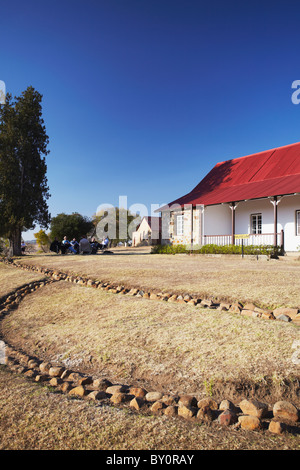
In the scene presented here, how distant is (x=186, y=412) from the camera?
8.23 feet

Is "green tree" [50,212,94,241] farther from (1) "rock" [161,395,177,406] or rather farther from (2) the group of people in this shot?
Result: (1) "rock" [161,395,177,406]

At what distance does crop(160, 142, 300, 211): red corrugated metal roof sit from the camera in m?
19.6

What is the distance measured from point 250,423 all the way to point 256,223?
2023cm

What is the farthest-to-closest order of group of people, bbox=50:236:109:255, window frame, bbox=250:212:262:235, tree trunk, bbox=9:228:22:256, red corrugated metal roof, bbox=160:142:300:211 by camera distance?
tree trunk, bbox=9:228:22:256
window frame, bbox=250:212:262:235
group of people, bbox=50:236:109:255
red corrugated metal roof, bbox=160:142:300:211

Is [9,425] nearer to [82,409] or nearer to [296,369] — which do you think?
[82,409]

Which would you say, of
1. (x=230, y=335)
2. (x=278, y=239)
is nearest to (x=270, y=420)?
(x=230, y=335)

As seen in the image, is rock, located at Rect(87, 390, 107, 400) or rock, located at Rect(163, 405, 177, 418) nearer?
rock, located at Rect(163, 405, 177, 418)

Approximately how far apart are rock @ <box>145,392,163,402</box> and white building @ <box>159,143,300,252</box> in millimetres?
15636

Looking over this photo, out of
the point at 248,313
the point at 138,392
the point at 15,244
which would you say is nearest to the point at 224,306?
the point at 248,313

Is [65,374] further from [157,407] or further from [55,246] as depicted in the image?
[55,246]

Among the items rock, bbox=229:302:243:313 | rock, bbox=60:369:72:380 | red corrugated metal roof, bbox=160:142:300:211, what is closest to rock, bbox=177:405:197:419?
rock, bbox=60:369:72:380

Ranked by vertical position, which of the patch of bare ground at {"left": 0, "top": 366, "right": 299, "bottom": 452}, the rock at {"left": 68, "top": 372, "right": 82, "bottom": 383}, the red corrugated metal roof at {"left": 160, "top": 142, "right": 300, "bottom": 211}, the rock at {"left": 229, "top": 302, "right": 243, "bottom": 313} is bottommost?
the rock at {"left": 68, "top": 372, "right": 82, "bottom": 383}

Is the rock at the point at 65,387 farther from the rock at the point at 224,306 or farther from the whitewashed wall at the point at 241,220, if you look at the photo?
the whitewashed wall at the point at 241,220

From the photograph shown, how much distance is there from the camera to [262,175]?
76.1 feet
